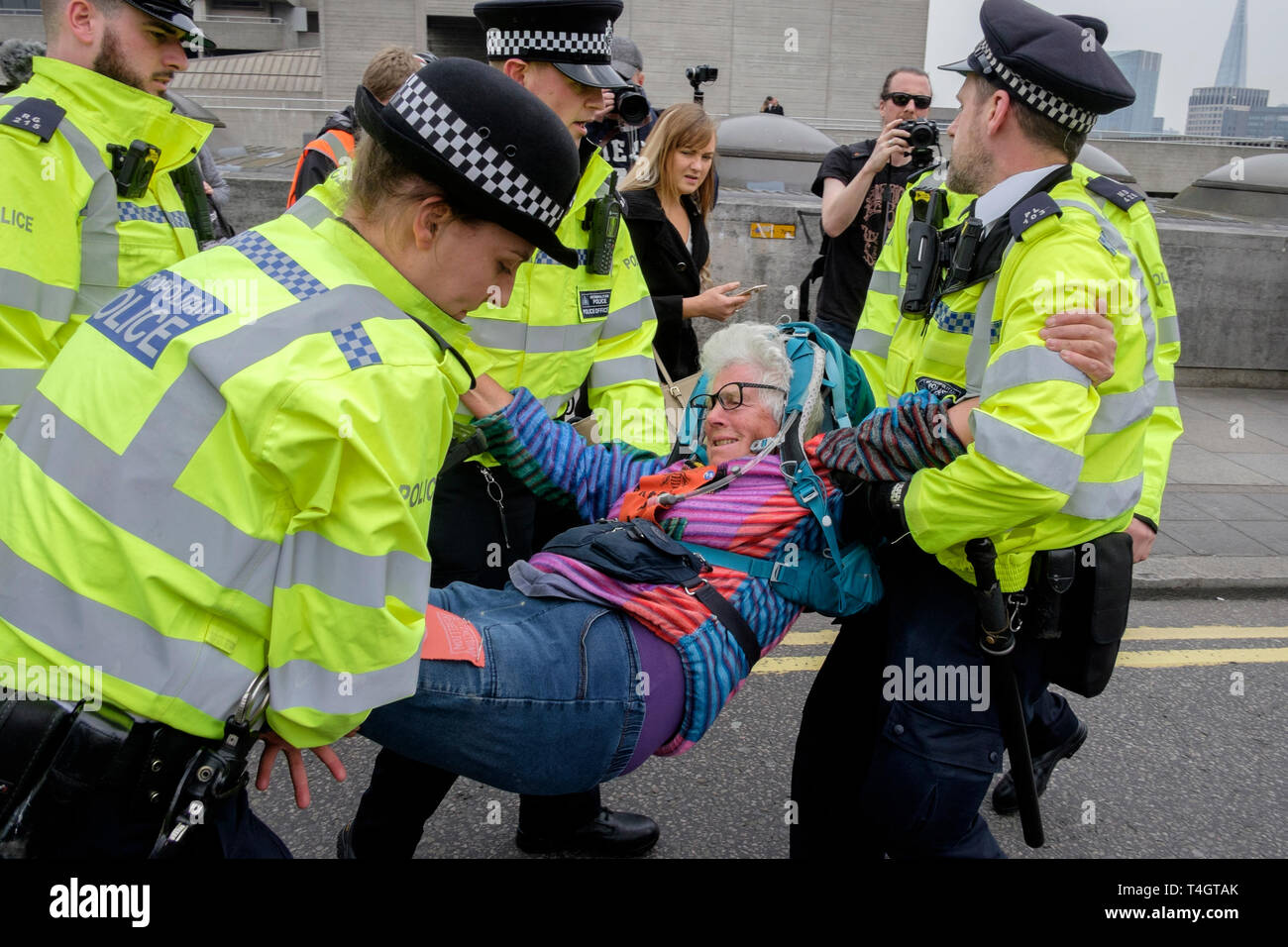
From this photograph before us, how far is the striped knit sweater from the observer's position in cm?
207

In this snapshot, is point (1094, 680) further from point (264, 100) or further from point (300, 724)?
point (264, 100)

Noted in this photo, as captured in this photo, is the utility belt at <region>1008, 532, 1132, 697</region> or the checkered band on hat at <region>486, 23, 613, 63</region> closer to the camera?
the utility belt at <region>1008, 532, 1132, 697</region>

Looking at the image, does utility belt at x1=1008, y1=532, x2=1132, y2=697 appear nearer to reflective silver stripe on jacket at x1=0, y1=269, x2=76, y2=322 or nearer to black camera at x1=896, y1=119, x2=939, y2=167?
reflective silver stripe on jacket at x1=0, y1=269, x2=76, y2=322

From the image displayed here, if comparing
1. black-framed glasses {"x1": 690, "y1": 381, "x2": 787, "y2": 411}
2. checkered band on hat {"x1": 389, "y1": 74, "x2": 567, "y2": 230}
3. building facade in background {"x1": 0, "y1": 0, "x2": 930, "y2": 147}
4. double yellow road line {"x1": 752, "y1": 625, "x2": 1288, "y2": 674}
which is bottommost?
double yellow road line {"x1": 752, "y1": 625, "x2": 1288, "y2": 674}

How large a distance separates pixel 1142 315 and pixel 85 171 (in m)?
2.57

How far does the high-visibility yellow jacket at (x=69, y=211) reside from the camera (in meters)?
2.47

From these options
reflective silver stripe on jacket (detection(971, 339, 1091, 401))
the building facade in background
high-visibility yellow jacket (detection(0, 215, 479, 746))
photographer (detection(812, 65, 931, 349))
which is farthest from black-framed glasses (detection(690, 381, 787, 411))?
the building facade in background

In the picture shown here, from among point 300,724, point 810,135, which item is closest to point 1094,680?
point 300,724

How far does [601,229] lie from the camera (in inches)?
108

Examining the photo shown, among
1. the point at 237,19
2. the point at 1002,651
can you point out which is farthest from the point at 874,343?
the point at 237,19

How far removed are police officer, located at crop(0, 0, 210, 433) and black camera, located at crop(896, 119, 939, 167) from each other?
3.06 meters

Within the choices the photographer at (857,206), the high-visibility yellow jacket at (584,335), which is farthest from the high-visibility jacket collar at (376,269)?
the photographer at (857,206)

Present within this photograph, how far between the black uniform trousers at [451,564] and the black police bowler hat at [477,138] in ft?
3.93

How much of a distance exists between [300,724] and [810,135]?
534 inches
